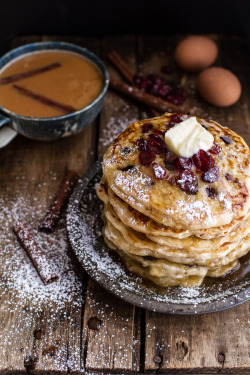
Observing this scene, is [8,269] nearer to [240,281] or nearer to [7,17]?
[240,281]

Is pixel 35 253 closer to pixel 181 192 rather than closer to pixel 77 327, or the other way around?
pixel 77 327

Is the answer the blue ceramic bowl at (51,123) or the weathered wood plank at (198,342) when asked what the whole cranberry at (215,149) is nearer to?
the weathered wood plank at (198,342)

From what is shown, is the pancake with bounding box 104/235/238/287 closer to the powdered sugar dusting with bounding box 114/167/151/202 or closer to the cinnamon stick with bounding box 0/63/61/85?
the powdered sugar dusting with bounding box 114/167/151/202

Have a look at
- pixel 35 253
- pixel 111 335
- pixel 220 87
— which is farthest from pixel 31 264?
pixel 220 87

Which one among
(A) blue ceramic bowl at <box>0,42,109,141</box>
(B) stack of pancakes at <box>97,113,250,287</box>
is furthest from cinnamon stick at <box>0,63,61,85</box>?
(B) stack of pancakes at <box>97,113,250,287</box>

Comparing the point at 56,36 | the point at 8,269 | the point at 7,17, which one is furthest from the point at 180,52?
the point at 8,269

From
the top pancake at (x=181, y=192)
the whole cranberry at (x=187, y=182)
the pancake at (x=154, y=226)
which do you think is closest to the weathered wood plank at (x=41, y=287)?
the pancake at (x=154, y=226)
